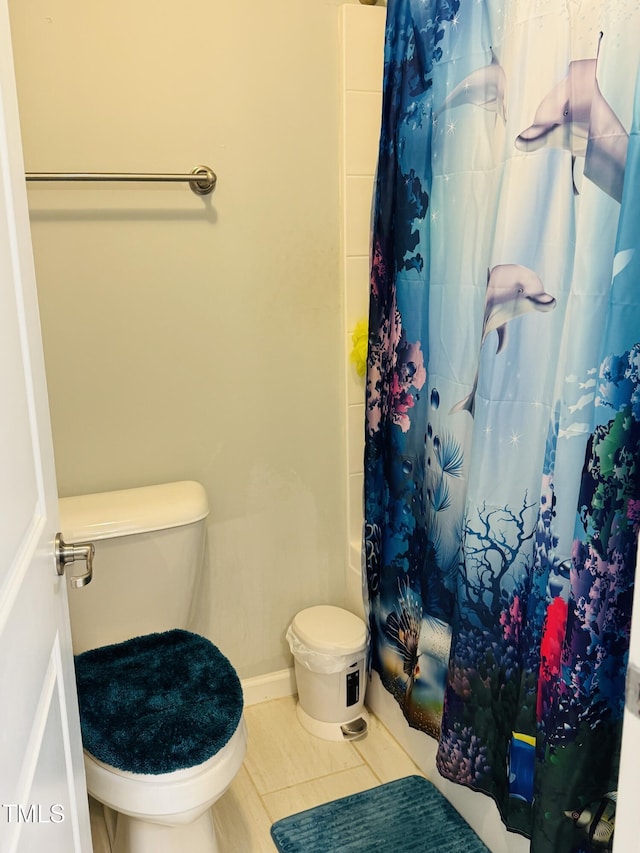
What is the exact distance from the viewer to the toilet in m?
1.38

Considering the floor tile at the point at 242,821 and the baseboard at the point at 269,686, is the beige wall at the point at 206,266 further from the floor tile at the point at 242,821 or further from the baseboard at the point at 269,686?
the floor tile at the point at 242,821

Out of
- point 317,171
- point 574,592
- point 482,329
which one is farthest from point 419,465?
point 317,171

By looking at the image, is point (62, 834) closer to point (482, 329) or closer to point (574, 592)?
point (574, 592)

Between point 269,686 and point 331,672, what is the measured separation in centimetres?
29

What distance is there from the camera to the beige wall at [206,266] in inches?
66.1

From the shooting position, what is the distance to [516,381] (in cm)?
136

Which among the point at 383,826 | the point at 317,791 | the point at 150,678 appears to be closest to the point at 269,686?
the point at 317,791

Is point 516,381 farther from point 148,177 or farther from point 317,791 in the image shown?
point 317,791

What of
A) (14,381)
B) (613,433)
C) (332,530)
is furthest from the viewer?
(332,530)

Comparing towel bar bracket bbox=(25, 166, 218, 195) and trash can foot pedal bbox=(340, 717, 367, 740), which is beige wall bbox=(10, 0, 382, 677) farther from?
trash can foot pedal bbox=(340, 717, 367, 740)

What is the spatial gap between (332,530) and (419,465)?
466mm

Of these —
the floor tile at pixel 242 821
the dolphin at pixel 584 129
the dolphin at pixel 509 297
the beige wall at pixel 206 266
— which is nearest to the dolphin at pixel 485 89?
the dolphin at pixel 584 129

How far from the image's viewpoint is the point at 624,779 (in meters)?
0.74

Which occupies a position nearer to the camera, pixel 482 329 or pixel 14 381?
pixel 14 381
